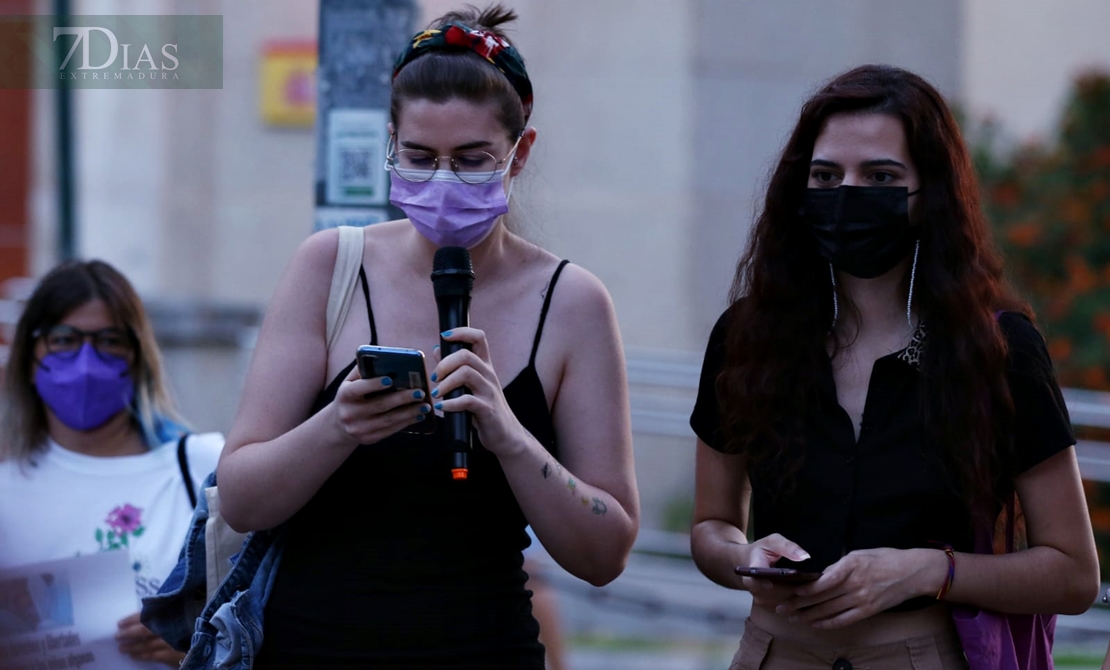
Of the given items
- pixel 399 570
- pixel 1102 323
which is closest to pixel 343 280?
pixel 399 570

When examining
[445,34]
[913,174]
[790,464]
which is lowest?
[790,464]

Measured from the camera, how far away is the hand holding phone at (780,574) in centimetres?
261

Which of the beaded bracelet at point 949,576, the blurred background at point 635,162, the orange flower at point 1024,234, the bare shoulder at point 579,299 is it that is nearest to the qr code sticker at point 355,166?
the bare shoulder at point 579,299

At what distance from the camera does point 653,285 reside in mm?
11875

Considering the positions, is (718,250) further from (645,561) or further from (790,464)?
(790,464)

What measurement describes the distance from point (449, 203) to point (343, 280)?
0.94 feet

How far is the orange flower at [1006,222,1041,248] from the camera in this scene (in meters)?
10.3

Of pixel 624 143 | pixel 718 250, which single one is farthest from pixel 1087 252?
pixel 624 143

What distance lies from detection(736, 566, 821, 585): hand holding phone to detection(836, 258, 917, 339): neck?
599 mm

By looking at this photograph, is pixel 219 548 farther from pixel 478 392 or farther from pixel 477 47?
pixel 477 47

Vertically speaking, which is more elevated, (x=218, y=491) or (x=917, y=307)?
(x=917, y=307)

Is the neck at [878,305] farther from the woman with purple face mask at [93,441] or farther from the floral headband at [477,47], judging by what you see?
the woman with purple face mask at [93,441]

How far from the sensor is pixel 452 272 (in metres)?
2.75

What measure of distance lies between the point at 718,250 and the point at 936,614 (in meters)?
9.34
